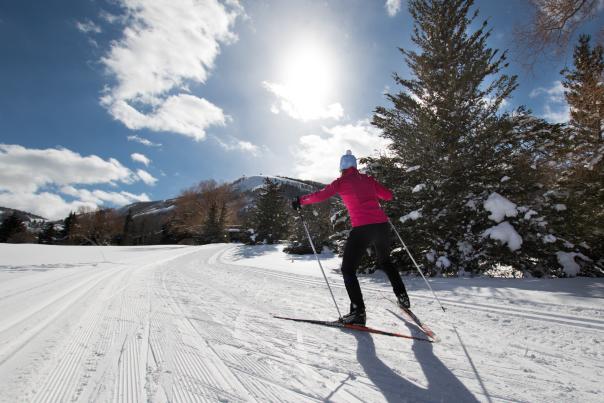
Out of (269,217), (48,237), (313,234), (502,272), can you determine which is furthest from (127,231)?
(502,272)

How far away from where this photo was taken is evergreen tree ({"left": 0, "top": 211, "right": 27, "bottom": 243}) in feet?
167

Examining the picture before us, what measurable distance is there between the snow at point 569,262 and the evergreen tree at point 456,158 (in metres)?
0.52

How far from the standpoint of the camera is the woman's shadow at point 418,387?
165 cm

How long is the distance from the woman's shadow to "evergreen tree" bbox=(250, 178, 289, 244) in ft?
85.4

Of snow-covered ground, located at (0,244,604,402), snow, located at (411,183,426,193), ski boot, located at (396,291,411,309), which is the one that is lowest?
snow-covered ground, located at (0,244,604,402)

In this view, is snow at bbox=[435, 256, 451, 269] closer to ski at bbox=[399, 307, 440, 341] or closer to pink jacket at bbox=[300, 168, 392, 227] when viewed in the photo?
ski at bbox=[399, 307, 440, 341]

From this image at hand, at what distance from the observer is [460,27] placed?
8648 mm

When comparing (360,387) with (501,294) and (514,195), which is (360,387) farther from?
(514,195)

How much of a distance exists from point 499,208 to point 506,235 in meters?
0.59

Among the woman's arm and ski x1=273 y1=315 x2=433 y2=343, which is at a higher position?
the woman's arm

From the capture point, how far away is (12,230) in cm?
5234

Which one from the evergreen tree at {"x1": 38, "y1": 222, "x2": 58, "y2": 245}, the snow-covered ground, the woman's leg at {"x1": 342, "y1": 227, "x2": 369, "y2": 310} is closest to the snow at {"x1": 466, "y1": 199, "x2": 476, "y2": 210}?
the snow-covered ground

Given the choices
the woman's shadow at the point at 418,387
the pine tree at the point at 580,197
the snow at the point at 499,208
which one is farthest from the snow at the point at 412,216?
the woman's shadow at the point at 418,387

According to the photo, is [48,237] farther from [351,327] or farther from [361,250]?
[351,327]
